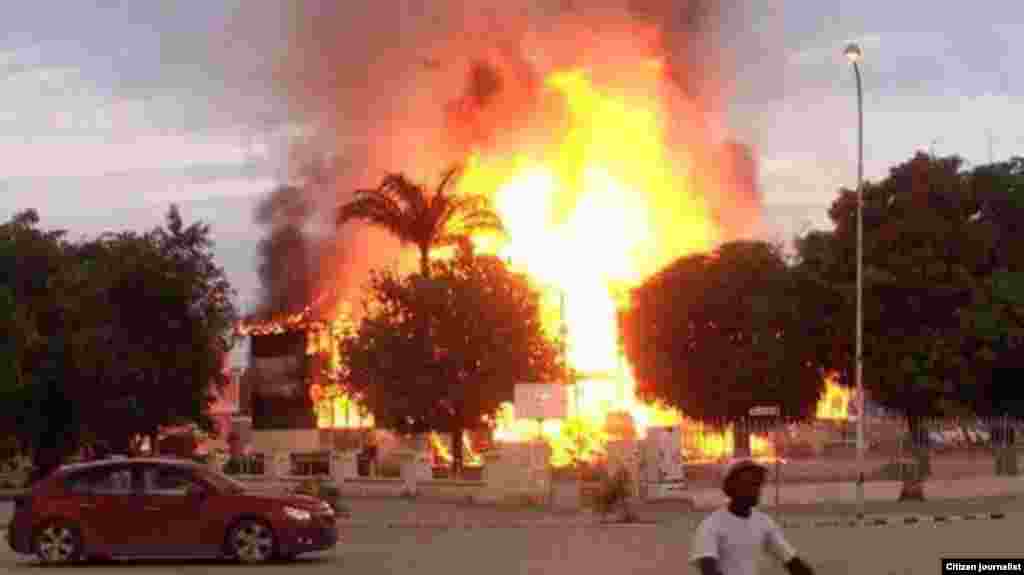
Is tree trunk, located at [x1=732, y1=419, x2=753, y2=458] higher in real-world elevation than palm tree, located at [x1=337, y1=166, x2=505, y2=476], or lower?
lower

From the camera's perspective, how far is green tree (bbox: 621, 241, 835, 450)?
193 feet

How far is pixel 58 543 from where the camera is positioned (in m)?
24.1

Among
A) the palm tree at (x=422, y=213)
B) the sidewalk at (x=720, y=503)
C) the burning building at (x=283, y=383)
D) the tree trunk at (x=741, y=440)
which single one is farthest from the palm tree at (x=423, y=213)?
the tree trunk at (x=741, y=440)

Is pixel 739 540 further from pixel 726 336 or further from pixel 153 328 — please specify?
pixel 726 336

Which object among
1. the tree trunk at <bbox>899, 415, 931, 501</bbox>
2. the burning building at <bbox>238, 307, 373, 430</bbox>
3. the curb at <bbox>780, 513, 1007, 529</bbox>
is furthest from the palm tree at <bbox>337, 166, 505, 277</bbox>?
the curb at <bbox>780, 513, 1007, 529</bbox>

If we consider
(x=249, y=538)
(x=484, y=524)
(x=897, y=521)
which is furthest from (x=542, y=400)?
(x=249, y=538)

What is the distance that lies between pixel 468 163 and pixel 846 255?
2578 cm

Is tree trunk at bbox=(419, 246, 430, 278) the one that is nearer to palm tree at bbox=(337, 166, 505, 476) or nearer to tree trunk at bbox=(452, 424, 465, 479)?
palm tree at bbox=(337, 166, 505, 476)

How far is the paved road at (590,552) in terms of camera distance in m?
22.5

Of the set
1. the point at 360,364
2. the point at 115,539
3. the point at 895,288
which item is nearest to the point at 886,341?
the point at 895,288

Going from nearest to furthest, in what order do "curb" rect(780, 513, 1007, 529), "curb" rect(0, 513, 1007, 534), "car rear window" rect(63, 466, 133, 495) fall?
"car rear window" rect(63, 466, 133, 495), "curb" rect(780, 513, 1007, 529), "curb" rect(0, 513, 1007, 534)

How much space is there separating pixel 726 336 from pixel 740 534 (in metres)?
55.8

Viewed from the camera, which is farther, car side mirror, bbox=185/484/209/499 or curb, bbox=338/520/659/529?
curb, bbox=338/520/659/529

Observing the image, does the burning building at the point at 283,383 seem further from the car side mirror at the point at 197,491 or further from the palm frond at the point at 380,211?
the car side mirror at the point at 197,491
